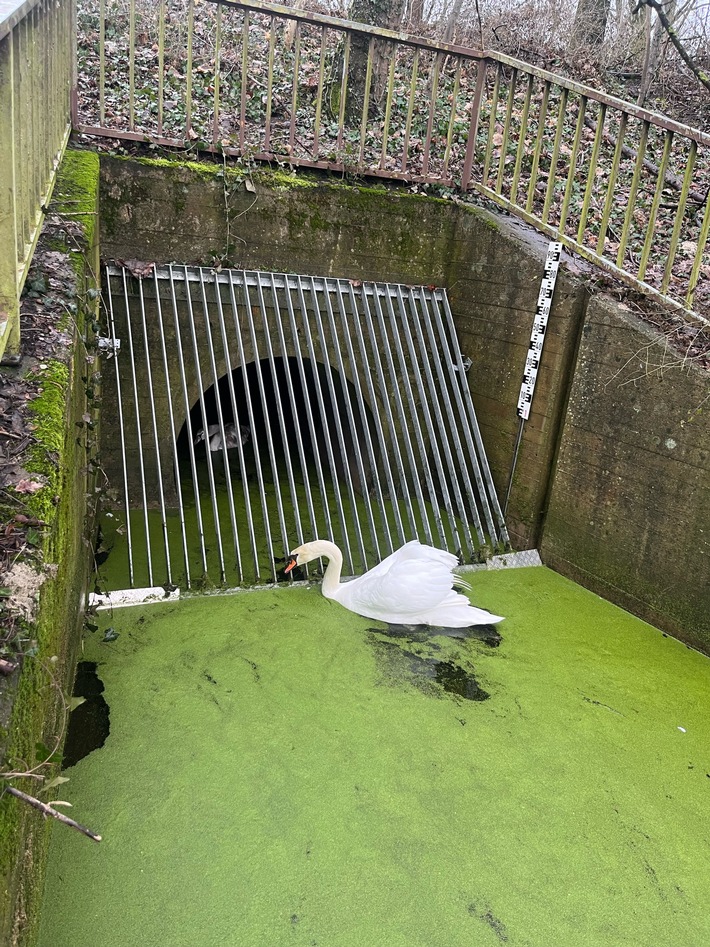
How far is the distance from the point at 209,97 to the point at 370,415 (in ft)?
12.7

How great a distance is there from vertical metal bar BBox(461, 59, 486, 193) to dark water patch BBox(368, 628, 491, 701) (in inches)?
166

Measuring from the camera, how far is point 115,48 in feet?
27.6

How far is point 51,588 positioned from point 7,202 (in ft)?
4.06

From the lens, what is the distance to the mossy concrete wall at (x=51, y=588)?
1505 mm

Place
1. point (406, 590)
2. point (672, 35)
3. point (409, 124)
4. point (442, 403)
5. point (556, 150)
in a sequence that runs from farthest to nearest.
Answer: point (672, 35) < point (442, 403) < point (409, 124) < point (556, 150) < point (406, 590)

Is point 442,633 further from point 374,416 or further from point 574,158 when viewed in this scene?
point 574,158

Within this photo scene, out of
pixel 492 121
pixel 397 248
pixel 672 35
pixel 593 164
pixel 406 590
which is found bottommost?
pixel 406 590

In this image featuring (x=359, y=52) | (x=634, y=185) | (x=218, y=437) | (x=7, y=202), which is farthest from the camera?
(x=359, y=52)

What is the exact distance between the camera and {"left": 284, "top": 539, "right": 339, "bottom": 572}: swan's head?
4.37 m

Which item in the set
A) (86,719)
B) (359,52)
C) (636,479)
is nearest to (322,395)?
(636,479)

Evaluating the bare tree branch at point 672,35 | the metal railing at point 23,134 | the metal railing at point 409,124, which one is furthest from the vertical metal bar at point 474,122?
the metal railing at point 23,134

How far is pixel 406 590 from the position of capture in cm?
396

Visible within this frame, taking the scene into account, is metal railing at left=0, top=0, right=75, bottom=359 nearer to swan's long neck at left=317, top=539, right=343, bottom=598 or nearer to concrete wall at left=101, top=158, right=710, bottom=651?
concrete wall at left=101, top=158, right=710, bottom=651

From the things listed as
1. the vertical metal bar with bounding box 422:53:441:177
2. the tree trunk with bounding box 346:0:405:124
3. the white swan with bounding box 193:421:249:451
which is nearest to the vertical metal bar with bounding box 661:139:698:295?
the vertical metal bar with bounding box 422:53:441:177
